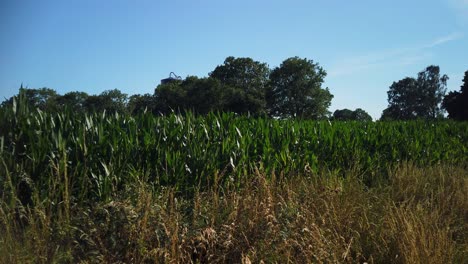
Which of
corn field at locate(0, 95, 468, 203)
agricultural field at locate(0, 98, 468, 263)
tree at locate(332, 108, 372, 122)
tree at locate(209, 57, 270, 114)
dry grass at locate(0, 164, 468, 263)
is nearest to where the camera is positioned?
dry grass at locate(0, 164, 468, 263)

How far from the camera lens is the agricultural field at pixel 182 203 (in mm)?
3199

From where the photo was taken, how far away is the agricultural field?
3199mm

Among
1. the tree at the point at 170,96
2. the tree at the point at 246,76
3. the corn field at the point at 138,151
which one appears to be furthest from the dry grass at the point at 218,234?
the tree at the point at 246,76

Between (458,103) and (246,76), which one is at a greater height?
(246,76)

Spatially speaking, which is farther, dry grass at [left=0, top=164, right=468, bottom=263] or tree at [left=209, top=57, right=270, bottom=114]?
tree at [left=209, top=57, right=270, bottom=114]

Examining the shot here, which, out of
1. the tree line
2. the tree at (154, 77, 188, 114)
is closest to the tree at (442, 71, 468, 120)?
the tree line

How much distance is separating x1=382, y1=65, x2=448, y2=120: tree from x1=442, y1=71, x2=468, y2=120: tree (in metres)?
21.8

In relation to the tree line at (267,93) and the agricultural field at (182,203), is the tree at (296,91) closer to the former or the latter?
the tree line at (267,93)

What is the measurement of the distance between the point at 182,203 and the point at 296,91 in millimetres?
53474

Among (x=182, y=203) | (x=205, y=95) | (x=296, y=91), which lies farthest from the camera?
(x=296, y=91)

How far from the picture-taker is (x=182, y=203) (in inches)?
167

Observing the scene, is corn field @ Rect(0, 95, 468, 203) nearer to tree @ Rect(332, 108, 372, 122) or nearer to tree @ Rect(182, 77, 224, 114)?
tree @ Rect(332, 108, 372, 122)

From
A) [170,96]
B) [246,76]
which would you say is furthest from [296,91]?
[170,96]

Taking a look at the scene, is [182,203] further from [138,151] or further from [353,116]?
[353,116]
